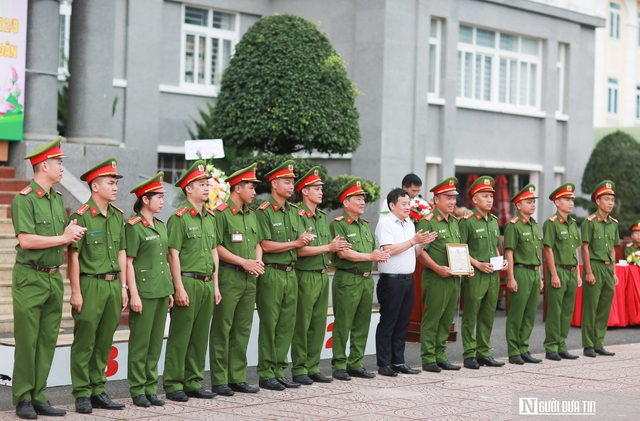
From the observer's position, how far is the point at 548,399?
360 inches

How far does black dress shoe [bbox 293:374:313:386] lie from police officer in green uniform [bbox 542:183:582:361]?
12.1 ft

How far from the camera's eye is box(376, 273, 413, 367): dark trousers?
10.5 metres

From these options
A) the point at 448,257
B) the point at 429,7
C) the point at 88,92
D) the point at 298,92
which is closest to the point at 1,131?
the point at 88,92

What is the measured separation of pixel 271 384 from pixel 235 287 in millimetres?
1044

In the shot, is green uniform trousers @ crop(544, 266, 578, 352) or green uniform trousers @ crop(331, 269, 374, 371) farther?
green uniform trousers @ crop(544, 266, 578, 352)

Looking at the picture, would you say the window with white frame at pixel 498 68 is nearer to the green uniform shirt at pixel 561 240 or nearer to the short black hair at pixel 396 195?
the green uniform shirt at pixel 561 240

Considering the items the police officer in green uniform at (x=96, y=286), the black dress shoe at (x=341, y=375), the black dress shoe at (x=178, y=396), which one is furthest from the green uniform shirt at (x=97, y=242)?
the black dress shoe at (x=341, y=375)

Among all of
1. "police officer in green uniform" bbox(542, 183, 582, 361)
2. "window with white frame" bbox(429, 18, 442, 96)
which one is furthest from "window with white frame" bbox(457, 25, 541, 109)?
"police officer in green uniform" bbox(542, 183, 582, 361)

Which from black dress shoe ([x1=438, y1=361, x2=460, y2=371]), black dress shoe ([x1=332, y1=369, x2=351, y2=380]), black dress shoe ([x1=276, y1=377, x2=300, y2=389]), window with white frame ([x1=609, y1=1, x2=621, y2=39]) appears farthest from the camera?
window with white frame ([x1=609, y1=1, x2=621, y2=39])

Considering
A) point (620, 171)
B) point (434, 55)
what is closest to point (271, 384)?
point (434, 55)

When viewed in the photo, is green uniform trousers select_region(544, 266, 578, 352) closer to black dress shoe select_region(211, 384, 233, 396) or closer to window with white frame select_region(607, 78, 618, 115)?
black dress shoe select_region(211, 384, 233, 396)

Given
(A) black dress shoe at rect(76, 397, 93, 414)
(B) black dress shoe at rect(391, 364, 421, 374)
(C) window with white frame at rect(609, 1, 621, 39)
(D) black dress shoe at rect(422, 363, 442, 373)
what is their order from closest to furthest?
(A) black dress shoe at rect(76, 397, 93, 414)
(B) black dress shoe at rect(391, 364, 421, 374)
(D) black dress shoe at rect(422, 363, 442, 373)
(C) window with white frame at rect(609, 1, 621, 39)

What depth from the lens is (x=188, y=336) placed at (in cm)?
873

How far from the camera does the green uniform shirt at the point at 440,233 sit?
10.8 metres
